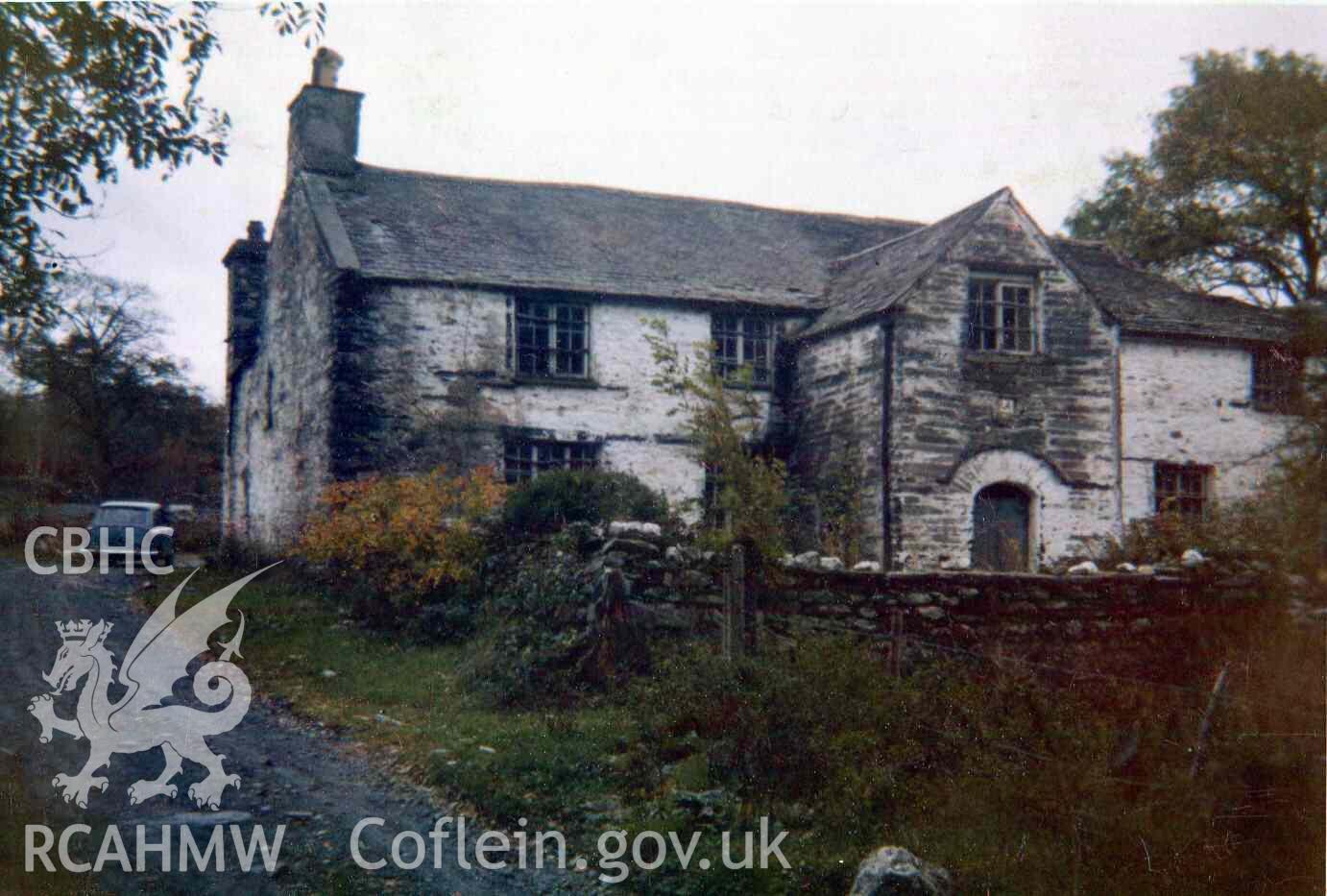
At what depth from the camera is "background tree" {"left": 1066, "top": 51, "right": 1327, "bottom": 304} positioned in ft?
18.4

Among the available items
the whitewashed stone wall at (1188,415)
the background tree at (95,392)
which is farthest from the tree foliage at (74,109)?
the whitewashed stone wall at (1188,415)

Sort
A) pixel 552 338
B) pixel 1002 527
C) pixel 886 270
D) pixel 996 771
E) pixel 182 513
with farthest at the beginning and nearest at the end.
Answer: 1. pixel 886 270
2. pixel 552 338
3. pixel 1002 527
4. pixel 182 513
5. pixel 996 771

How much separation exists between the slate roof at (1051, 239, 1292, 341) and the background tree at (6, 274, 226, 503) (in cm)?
1380

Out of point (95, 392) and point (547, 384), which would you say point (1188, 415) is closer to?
point (547, 384)

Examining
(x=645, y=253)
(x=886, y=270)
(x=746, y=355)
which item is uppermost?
(x=645, y=253)

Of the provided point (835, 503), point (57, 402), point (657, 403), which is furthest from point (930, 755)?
point (657, 403)

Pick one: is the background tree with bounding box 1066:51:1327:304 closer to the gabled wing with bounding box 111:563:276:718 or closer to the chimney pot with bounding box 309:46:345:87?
the gabled wing with bounding box 111:563:276:718

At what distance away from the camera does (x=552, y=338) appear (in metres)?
16.7

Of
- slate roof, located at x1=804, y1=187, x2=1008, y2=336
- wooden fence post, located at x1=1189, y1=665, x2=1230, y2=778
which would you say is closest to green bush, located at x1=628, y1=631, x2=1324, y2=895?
wooden fence post, located at x1=1189, y1=665, x2=1230, y2=778

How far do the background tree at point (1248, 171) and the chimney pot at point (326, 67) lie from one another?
14875mm

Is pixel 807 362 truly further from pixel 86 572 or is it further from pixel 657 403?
pixel 86 572

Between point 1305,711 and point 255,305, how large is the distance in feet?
61.4

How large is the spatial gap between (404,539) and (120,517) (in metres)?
4.46

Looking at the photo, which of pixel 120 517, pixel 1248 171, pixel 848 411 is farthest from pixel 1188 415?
pixel 120 517
